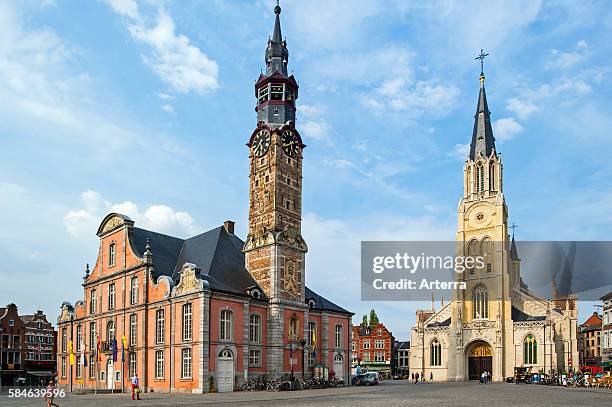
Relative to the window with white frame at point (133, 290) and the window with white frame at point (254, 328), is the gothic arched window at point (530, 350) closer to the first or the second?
the window with white frame at point (254, 328)

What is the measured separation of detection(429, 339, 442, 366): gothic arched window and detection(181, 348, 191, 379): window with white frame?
4345 centimetres

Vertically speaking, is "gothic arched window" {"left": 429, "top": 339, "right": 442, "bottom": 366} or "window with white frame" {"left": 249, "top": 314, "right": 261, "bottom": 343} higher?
"window with white frame" {"left": 249, "top": 314, "right": 261, "bottom": 343}

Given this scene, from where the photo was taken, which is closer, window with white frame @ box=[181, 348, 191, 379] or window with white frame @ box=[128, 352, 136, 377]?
window with white frame @ box=[181, 348, 191, 379]

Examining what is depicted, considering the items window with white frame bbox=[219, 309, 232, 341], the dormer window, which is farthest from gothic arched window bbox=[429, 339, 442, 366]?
the dormer window

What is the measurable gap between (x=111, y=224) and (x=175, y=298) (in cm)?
1133

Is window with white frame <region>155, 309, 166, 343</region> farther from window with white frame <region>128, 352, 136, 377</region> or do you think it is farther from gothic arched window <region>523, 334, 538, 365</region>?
gothic arched window <region>523, 334, 538, 365</region>

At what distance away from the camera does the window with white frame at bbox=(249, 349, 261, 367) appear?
45.6 metres

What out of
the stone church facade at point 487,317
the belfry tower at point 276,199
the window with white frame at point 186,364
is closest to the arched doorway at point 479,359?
the stone church facade at point 487,317

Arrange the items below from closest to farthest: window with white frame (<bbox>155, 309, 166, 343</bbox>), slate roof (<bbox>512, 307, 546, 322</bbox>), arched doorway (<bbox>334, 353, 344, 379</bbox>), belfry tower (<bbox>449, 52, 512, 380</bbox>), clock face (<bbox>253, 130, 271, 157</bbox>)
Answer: window with white frame (<bbox>155, 309, 166, 343</bbox>), clock face (<bbox>253, 130, 271, 157</bbox>), arched doorway (<bbox>334, 353, 344, 379</bbox>), slate roof (<bbox>512, 307, 546, 322</bbox>), belfry tower (<bbox>449, 52, 512, 380</bbox>)

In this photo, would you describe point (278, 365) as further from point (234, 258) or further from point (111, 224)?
point (111, 224)

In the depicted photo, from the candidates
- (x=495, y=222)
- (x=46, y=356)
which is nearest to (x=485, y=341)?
(x=495, y=222)

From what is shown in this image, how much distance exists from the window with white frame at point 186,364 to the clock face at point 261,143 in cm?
1711

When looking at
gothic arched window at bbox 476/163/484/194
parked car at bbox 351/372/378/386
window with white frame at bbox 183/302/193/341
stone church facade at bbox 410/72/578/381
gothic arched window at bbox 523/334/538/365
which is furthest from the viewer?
gothic arched window at bbox 476/163/484/194

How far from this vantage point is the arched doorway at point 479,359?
75.1 metres
